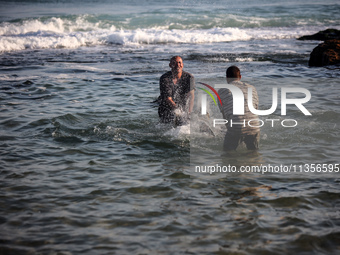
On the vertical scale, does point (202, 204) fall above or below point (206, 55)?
below

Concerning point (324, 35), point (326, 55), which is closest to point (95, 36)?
point (324, 35)

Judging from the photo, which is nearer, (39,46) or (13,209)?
(13,209)

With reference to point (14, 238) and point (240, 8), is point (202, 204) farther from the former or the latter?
point (240, 8)

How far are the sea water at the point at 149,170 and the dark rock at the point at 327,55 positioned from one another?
521 mm

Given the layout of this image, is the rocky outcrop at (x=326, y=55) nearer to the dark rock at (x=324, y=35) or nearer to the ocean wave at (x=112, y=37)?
the dark rock at (x=324, y=35)

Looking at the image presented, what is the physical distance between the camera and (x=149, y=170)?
6.12 meters

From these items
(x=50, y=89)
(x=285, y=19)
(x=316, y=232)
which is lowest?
(x=316, y=232)

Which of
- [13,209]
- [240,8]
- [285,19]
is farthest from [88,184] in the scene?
[240,8]

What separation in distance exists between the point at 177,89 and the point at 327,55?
9717mm

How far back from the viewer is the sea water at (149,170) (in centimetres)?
427

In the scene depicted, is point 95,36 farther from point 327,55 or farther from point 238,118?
point 238,118

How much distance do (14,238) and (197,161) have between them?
3142 mm

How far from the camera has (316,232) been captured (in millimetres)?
4316

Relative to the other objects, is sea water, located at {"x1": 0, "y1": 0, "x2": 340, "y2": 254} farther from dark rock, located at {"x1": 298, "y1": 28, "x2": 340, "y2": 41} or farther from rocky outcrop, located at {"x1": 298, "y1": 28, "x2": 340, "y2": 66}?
dark rock, located at {"x1": 298, "y1": 28, "x2": 340, "y2": 41}
